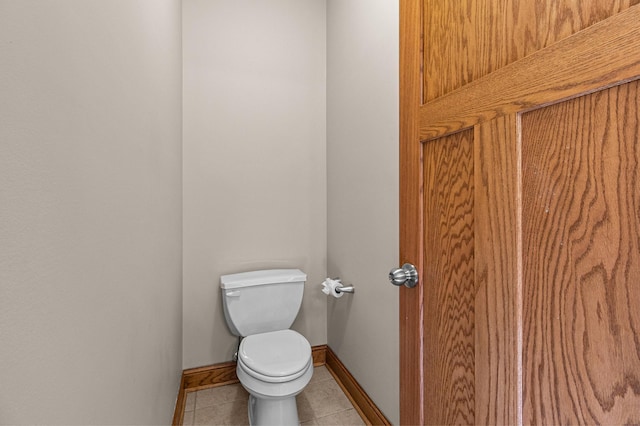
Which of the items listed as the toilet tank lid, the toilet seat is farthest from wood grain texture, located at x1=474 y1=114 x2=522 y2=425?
the toilet tank lid

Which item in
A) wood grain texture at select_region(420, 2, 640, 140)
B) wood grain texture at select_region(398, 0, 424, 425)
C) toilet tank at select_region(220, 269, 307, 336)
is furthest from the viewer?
toilet tank at select_region(220, 269, 307, 336)

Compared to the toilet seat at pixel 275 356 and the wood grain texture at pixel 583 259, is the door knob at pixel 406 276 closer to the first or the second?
the wood grain texture at pixel 583 259

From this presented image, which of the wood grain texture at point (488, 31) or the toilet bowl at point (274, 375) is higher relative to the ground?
the wood grain texture at point (488, 31)

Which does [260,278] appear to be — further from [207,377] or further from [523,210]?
[523,210]

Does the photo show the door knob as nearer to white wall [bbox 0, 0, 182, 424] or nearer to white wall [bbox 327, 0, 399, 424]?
white wall [bbox 327, 0, 399, 424]

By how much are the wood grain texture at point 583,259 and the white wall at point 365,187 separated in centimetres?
68

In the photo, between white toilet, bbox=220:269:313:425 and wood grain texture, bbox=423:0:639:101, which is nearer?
wood grain texture, bbox=423:0:639:101

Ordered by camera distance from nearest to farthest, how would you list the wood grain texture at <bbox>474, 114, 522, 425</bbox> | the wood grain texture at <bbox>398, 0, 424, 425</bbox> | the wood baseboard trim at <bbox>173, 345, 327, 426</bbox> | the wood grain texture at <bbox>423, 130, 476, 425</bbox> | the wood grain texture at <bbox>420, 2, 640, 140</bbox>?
the wood grain texture at <bbox>420, 2, 640, 140</bbox>
the wood grain texture at <bbox>474, 114, 522, 425</bbox>
the wood grain texture at <bbox>423, 130, 476, 425</bbox>
the wood grain texture at <bbox>398, 0, 424, 425</bbox>
the wood baseboard trim at <bbox>173, 345, 327, 426</bbox>

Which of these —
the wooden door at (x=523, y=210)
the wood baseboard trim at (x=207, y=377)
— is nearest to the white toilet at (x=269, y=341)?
the wood baseboard trim at (x=207, y=377)

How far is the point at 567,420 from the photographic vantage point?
58 cm

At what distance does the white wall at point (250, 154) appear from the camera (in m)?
1.83

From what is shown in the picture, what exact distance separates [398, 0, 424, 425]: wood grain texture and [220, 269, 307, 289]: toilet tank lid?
34.8 inches

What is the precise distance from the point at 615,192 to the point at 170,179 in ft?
4.78

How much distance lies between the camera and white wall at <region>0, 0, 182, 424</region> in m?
0.36
